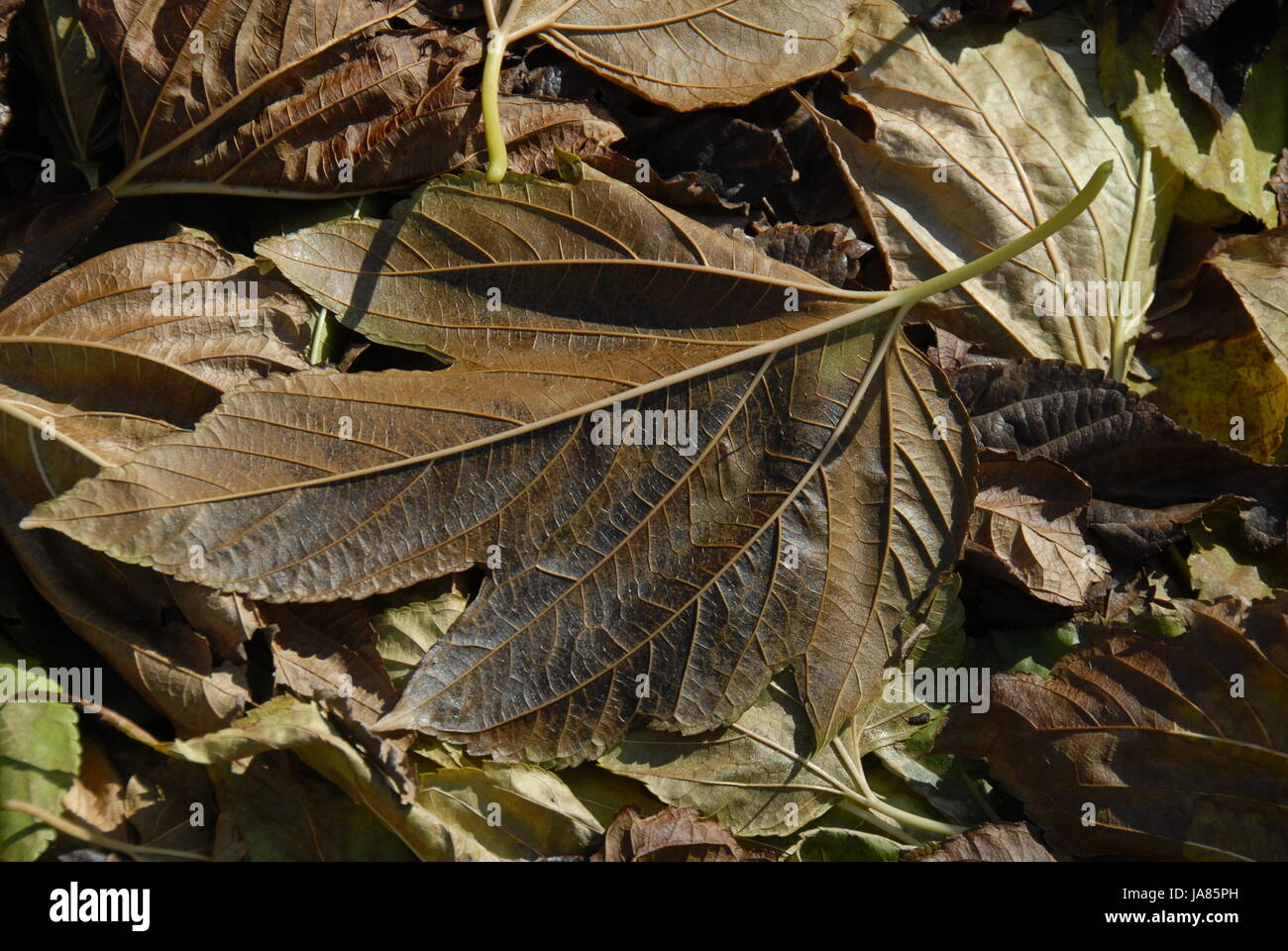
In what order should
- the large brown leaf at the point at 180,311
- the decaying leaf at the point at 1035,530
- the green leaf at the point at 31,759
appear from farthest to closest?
the decaying leaf at the point at 1035,530, the large brown leaf at the point at 180,311, the green leaf at the point at 31,759

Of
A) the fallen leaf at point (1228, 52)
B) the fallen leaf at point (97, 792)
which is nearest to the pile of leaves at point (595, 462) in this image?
the fallen leaf at point (97, 792)

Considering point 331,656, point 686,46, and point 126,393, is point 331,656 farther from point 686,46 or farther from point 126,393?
point 686,46

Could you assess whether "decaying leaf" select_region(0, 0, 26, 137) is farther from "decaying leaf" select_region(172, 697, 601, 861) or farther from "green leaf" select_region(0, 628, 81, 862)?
"decaying leaf" select_region(172, 697, 601, 861)

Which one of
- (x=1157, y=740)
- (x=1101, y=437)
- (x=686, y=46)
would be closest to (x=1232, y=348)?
(x=1101, y=437)

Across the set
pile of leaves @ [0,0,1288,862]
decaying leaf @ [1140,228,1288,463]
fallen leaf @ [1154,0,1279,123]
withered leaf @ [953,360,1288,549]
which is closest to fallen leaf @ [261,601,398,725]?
pile of leaves @ [0,0,1288,862]

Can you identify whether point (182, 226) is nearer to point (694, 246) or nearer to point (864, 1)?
point (694, 246)

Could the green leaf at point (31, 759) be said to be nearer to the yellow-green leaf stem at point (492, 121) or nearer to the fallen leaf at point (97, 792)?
the fallen leaf at point (97, 792)

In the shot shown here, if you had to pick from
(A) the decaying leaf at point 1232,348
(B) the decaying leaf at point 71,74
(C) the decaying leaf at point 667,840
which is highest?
(B) the decaying leaf at point 71,74

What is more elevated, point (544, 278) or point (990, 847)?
point (544, 278)

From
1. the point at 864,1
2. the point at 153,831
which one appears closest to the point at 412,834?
the point at 153,831
